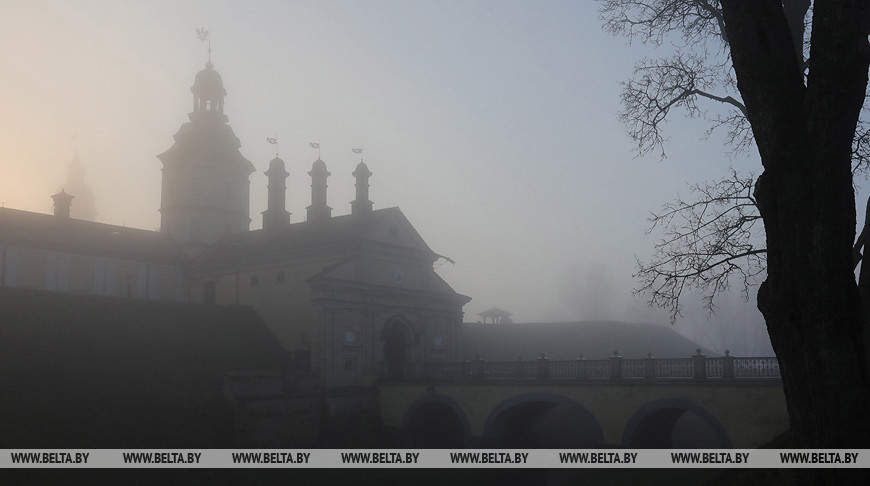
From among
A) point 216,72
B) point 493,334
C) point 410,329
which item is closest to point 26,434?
point 410,329

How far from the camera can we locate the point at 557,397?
27781 mm

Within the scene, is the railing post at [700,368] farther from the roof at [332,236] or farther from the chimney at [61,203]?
the chimney at [61,203]

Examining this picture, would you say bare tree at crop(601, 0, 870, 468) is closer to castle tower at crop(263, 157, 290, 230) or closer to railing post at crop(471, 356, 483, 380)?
railing post at crop(471, 356, 483, 380)

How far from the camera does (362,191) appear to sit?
41.1m

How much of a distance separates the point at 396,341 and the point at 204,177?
57.5 feet

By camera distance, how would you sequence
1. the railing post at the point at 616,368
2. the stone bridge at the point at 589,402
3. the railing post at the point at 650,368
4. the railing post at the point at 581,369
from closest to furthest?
the stone bridge at the point at 589,402 < the railing post at the point at 650,368 < the railing post at the point at 616,368 < the railing post at the point at 581,369

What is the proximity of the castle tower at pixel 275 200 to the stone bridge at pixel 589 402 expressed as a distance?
12.7m

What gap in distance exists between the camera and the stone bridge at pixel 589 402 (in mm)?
22577

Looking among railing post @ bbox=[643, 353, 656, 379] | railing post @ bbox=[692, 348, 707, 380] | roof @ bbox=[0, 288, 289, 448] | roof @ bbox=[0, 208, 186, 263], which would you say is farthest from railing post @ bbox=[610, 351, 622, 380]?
roof @ bbox=[0, 208, 186, 263]

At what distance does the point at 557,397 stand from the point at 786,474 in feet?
62.5

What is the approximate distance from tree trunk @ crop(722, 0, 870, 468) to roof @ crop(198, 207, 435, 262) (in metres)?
30.9

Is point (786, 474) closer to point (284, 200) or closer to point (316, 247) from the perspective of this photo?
point (316, 247)

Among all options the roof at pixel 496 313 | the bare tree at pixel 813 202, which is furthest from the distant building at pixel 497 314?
the bare tree at pixel 813 202

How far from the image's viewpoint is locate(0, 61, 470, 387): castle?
3541cm
